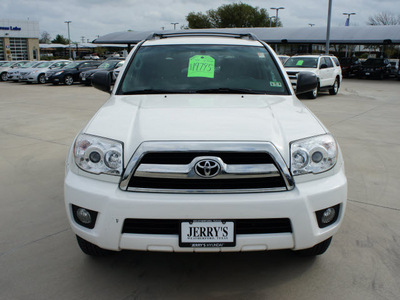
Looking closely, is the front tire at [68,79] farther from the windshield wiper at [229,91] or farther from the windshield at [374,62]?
the windshield at [374,62]

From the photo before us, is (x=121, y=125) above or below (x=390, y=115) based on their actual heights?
above

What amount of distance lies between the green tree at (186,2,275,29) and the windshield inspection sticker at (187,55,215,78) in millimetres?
66289

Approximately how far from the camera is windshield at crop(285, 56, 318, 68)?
51.1 ft

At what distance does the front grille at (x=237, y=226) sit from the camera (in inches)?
92.0

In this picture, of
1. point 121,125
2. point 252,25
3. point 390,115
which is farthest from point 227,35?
point 252,25

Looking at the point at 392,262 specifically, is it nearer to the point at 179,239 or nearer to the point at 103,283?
the point at 179,239

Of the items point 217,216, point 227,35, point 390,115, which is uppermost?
point 227,35

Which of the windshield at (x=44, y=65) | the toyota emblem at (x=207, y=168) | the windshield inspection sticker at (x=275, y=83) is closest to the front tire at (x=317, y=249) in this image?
the toyota emblem at (x=207, y=168)

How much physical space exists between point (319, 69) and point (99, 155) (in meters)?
14.1

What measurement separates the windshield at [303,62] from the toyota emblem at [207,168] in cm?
1416

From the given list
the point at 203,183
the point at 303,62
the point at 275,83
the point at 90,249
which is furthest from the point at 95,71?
the point at 203,183

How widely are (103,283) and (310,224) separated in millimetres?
1435

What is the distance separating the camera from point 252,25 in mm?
68250

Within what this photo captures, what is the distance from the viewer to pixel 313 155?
8.27 ft
